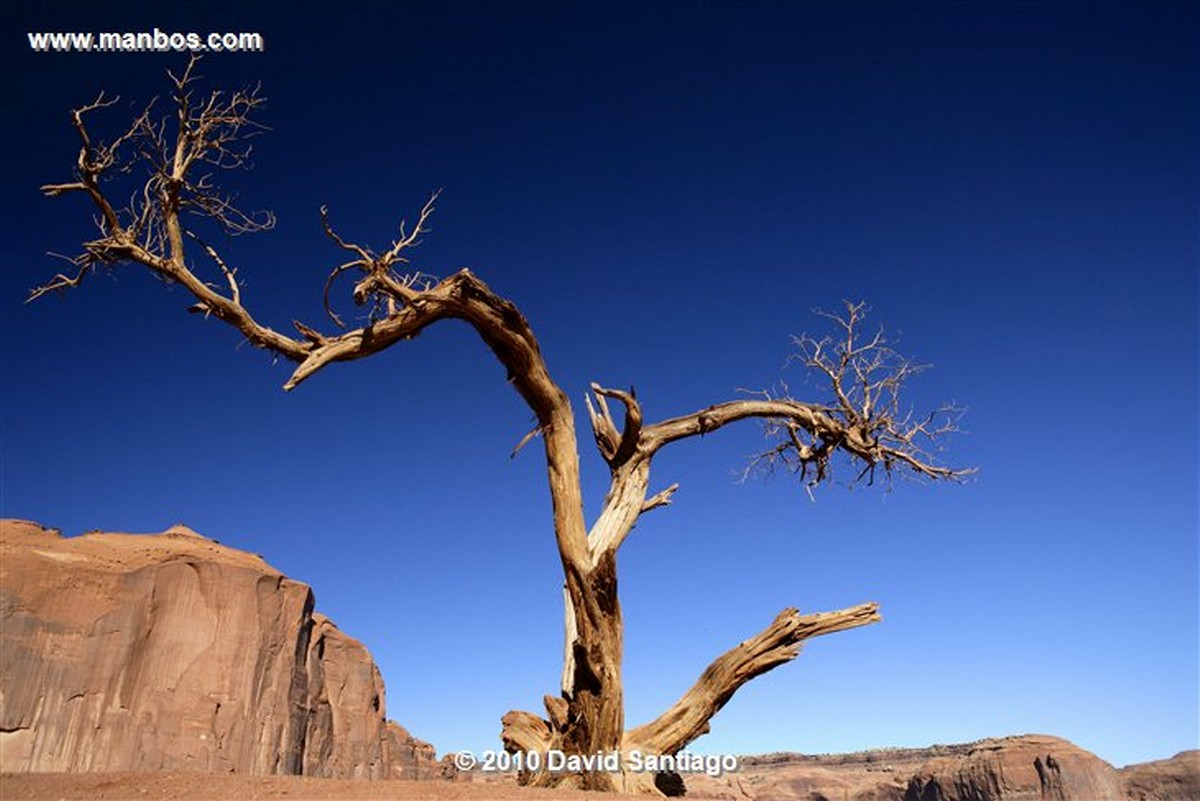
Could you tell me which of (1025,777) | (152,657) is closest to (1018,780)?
(1025,777)

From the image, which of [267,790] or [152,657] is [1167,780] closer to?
[152,657]

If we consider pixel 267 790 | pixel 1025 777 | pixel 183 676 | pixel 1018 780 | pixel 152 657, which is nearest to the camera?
pixel 267 790

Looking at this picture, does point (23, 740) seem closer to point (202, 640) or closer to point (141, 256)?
point (202, 640)

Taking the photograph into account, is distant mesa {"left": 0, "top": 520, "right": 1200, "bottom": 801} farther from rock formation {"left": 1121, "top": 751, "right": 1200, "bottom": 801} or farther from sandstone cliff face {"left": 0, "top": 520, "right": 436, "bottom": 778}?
rock formation {"left": 1121, "top": 751, "right": 1200, "bottom": 801}

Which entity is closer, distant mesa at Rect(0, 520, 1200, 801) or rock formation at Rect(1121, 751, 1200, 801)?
distant mesa at Rect(0, 520, 1200, 801)

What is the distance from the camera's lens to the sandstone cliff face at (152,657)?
53562mm

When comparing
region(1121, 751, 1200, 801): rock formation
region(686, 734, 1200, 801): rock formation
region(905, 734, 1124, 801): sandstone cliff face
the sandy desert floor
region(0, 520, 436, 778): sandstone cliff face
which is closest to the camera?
the sandy desert floor

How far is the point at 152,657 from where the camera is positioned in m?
60.6

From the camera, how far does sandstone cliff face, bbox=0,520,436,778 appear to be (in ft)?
176

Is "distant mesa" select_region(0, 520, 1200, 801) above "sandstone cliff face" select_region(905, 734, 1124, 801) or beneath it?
above

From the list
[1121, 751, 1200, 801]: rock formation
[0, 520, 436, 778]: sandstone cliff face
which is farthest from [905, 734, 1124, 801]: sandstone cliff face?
[0, 520, 436, 778]: sandstone cliff face

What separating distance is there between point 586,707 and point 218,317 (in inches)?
160

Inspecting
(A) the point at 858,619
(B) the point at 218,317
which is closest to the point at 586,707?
(A) the point at 858,619

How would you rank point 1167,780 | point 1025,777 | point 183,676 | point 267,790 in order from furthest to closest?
point 1167,780 → point 1025,777 → point 183,676 → point 267,790
